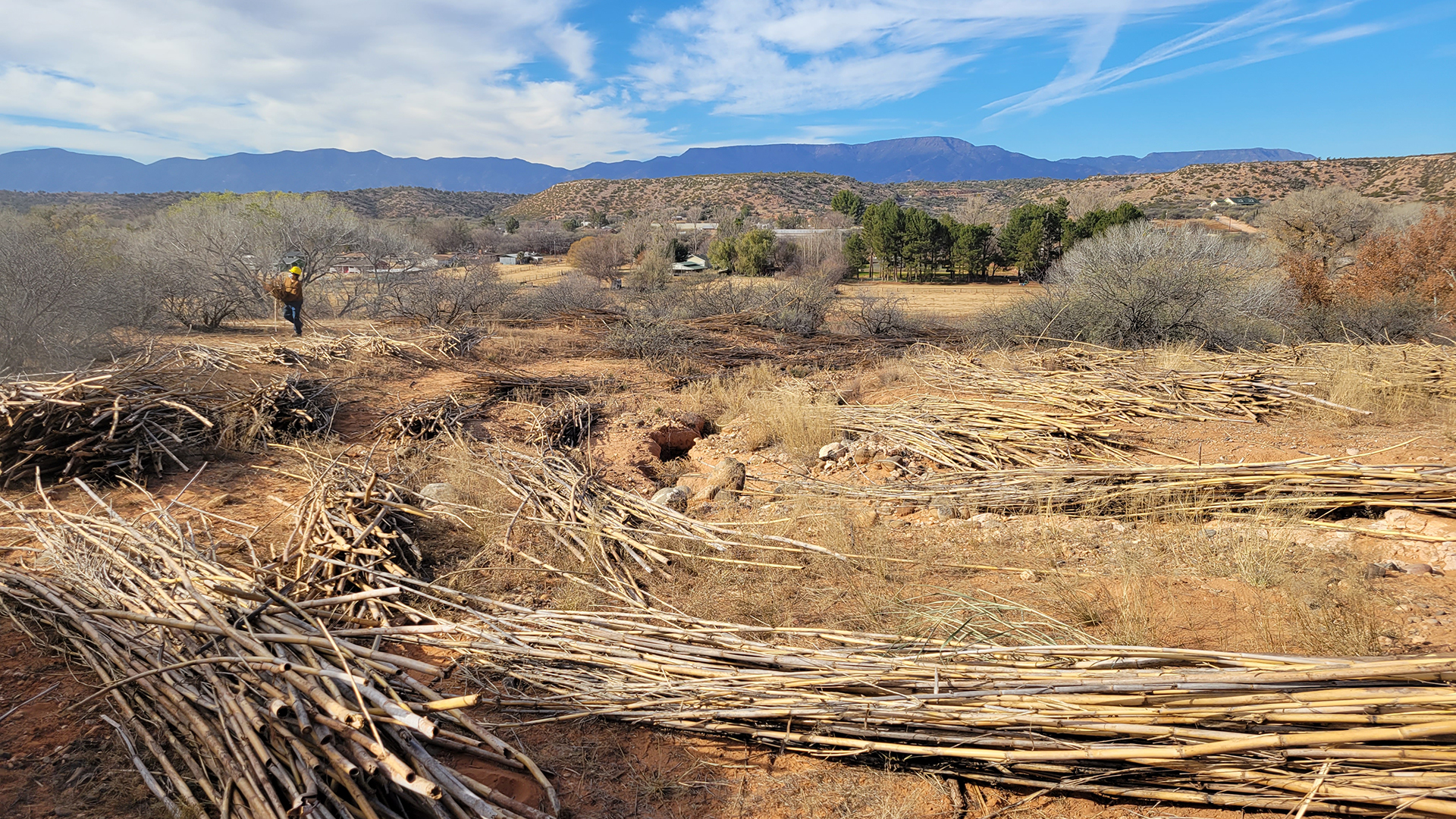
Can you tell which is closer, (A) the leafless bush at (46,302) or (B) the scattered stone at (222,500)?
(B) the scattered stone at (222,500)

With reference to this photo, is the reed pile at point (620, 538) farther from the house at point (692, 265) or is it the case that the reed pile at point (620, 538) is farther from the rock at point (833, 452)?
the house at point (692, 265)

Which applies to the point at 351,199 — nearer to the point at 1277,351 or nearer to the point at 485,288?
the point at 485,288

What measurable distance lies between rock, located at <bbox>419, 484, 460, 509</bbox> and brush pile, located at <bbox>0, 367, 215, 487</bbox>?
2435 mm

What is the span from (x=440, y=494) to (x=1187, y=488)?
5.49 meters

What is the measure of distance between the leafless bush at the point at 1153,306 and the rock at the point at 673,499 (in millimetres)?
7287

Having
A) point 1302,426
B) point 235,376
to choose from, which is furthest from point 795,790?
point 235,376

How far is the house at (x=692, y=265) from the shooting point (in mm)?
29502

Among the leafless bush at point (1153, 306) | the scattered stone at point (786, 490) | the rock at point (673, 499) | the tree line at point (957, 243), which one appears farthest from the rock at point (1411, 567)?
the tree line at point (957, 243)

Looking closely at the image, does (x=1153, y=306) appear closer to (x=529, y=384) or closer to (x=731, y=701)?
(x=529, y=384)

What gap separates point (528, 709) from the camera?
3082 millimetres

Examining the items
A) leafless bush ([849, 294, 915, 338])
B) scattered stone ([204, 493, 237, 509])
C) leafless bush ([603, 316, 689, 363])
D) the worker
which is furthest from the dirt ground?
leafless bush ([849, 294, 915, 338])

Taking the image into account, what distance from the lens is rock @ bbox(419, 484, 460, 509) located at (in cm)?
536

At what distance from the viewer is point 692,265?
105 feet

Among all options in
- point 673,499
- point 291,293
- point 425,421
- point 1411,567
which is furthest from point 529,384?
point 1411,567
